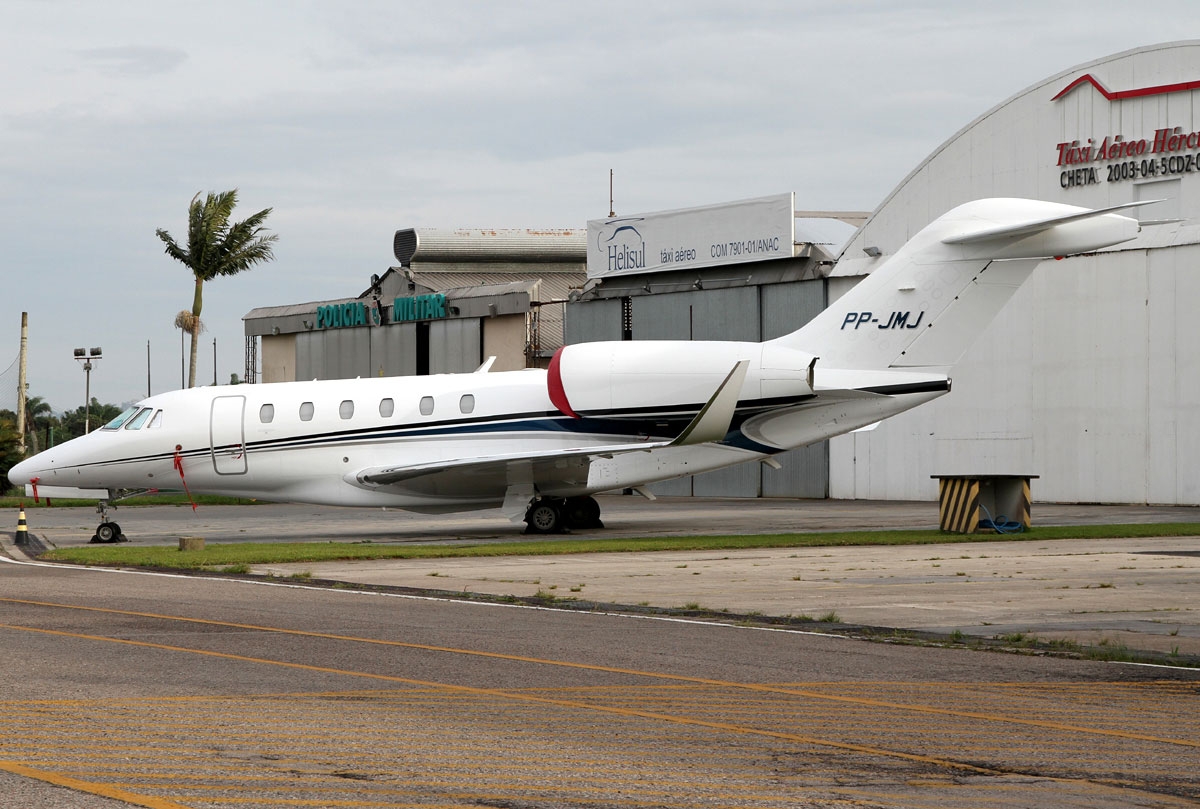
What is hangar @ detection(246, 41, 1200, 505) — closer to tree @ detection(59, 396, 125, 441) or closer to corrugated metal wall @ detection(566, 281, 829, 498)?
corrugated metal wall @ detection(566, 281, 829, 498)

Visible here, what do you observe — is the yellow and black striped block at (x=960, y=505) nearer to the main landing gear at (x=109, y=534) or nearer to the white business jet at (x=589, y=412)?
the white business jet at (x=589, y=412)

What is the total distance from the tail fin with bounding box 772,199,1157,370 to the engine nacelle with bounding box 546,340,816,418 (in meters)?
1.03

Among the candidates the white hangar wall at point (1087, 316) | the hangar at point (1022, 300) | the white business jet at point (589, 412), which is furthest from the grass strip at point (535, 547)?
the white hangar wall at point (1087, 316)

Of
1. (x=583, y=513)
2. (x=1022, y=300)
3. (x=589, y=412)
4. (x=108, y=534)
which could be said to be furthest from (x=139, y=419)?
(x=1022, y=300)

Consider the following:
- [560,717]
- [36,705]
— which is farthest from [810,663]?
[36,705]

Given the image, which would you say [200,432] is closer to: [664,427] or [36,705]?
[664,427]

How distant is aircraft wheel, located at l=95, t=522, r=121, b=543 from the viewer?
28.0 meters

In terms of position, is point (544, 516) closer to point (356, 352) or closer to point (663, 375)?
point (663, 375)

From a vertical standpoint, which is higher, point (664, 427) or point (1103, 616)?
point (664, 427)

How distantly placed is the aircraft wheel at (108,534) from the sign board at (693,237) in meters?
22.8

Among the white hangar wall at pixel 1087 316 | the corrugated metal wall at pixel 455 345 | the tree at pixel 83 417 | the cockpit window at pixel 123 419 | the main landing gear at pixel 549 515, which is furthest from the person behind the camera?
the tree at pixel 83 417

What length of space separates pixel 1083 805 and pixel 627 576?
12.9 m

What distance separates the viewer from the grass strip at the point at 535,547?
22.5 meters

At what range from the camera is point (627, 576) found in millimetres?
19281
